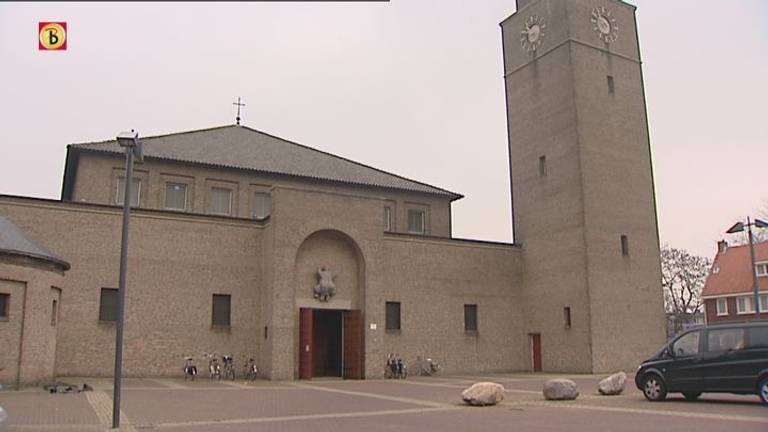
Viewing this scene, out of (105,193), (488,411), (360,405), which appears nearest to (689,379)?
(488,411)

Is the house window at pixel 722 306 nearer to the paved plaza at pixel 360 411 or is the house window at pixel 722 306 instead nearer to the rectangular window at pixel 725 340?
the paved plaza at pixel 360 411

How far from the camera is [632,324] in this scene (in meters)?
35.0

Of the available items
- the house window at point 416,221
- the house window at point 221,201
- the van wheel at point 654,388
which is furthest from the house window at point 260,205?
the van wheel at point 654,388

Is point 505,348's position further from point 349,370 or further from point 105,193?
point 105,193

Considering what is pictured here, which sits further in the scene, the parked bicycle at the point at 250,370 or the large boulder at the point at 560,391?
the parked bicycle at the point at 250,370

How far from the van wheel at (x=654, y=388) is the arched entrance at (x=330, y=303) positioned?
15001 mm

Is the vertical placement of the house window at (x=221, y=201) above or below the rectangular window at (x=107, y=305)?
above

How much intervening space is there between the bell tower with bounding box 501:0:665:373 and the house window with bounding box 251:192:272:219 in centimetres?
1364

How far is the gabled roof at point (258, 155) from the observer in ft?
123

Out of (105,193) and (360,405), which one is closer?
(360,405)

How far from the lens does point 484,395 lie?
56.9ft

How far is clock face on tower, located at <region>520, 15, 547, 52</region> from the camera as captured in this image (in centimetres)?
3812

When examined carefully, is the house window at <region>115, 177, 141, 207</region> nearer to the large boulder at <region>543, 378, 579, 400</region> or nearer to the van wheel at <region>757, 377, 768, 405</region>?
the large boulder at <region>543, 378, 579, 400</region>

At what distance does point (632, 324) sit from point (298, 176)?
1907cm
